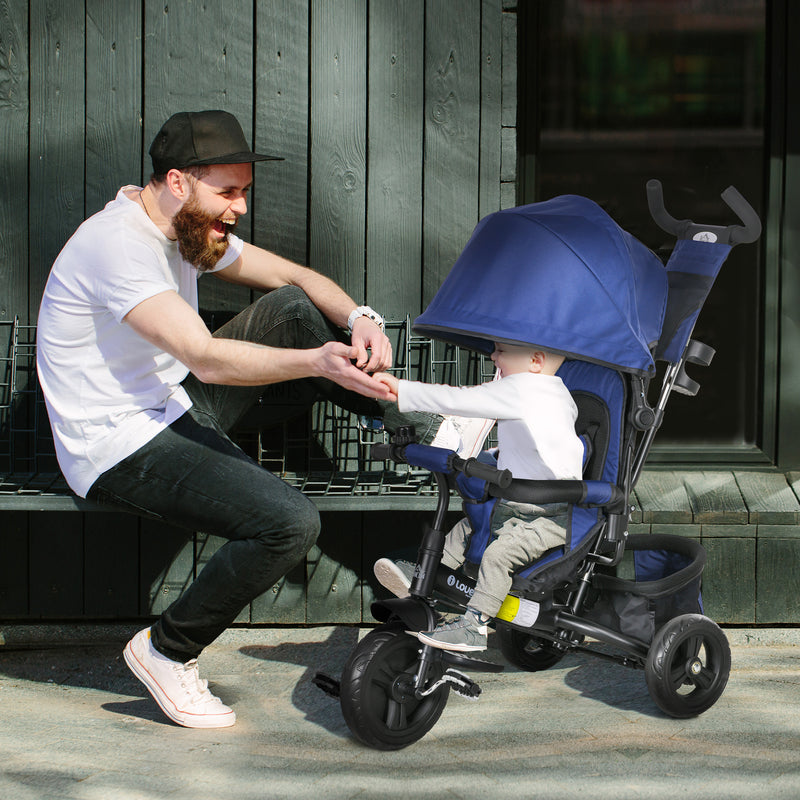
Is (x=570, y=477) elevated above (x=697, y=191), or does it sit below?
below

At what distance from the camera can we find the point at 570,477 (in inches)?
118

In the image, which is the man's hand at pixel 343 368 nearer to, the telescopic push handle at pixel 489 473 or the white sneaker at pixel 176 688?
the telescopic push handle at pixel 489 473

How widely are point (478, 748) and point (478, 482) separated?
2.49ft

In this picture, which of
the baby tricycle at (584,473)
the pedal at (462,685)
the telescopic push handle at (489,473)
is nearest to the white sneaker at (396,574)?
the baby tricycle at (584,473)

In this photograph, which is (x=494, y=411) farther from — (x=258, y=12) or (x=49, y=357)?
(x=258, y=12)

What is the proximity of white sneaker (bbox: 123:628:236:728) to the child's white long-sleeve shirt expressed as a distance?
1.10 m

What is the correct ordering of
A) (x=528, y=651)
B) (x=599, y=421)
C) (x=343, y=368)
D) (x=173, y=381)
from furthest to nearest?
(x=528, y=651) < (x=173, y=381) < (x=599, y=421) < (x=343, y=368)

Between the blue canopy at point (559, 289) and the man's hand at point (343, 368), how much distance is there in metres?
0.27

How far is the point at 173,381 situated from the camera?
3443mm

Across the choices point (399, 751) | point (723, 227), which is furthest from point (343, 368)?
point (723, 227)

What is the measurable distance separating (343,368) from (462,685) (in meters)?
0.93

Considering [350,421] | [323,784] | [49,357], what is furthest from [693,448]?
[49,357]

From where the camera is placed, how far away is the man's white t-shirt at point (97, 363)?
3.29 meters

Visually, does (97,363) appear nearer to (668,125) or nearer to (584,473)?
(584,473)
